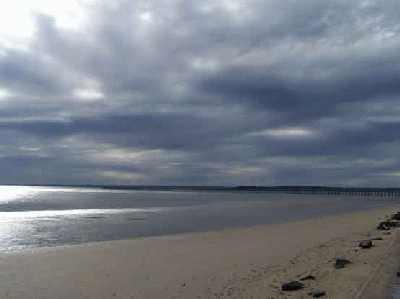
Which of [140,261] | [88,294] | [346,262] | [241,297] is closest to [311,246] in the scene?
[346,262]

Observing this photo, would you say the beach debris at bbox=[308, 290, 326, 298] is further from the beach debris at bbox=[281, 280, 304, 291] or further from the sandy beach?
the beach debris at bbox=[281, 280, 304, 291]

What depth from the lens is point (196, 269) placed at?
1731cm

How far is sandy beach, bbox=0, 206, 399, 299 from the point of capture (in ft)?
44.5

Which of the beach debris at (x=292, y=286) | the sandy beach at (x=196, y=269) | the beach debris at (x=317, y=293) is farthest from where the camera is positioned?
the sandy beach at (x=196, y=269)

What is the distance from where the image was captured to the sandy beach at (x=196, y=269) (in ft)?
44.5

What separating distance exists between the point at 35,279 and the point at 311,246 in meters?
14.2

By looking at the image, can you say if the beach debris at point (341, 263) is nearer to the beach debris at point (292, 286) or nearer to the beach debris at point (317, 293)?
the beach debris at point (292, 286)

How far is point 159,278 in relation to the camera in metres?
15.8

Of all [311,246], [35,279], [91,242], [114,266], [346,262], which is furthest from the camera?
[91,242]

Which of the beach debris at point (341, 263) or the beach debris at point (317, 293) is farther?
the beach debris at point (341, 263)

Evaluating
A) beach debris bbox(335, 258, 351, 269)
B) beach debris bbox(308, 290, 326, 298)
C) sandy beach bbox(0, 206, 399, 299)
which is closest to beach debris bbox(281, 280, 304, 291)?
sandy beach bbox(0, 206, 399, 299)

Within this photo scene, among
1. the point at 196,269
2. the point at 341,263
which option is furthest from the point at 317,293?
the point at 196,269

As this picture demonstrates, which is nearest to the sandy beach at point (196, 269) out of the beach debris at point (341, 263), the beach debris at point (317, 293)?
the beach debris at point (317, 293)

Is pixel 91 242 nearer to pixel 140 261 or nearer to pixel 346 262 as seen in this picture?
pixel 140 261
